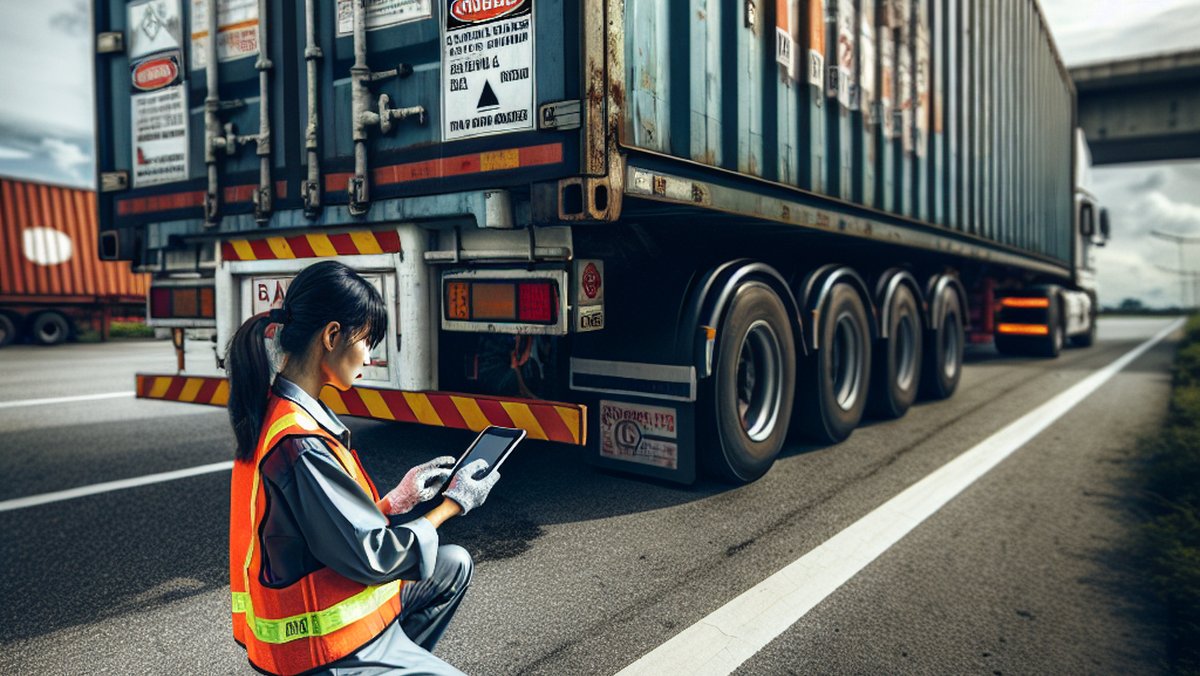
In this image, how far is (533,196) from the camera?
132 inches

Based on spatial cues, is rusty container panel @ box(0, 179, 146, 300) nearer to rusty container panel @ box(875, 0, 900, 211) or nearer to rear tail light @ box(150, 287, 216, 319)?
rear tail light @ box(150, 287, 216, 319)

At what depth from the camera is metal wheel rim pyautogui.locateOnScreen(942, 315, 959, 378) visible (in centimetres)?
808

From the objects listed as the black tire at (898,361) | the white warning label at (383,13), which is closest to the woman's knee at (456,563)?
the white warning label at (383,13)

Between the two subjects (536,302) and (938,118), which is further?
(938,118)

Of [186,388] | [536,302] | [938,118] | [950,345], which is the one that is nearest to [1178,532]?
[536,302]

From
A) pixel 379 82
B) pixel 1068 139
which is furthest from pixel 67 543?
pixel 1068 139

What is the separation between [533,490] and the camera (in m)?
4.36

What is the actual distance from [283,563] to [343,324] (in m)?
0.45

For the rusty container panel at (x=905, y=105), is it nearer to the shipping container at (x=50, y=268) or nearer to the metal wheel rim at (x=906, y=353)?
the metal wheel rim at (x=906, y=353)

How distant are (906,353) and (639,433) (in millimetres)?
4059

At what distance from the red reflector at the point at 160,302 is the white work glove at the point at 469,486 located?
3.75m

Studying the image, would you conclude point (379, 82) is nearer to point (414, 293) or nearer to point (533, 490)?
point (414, 293)

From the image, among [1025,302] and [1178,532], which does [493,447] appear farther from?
[1025,302]

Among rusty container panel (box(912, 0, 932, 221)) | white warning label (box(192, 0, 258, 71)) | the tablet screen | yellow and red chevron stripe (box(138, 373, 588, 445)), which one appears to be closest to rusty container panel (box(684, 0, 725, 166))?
yellow and red chevron stripe (box(138, 373, 588, 445))
